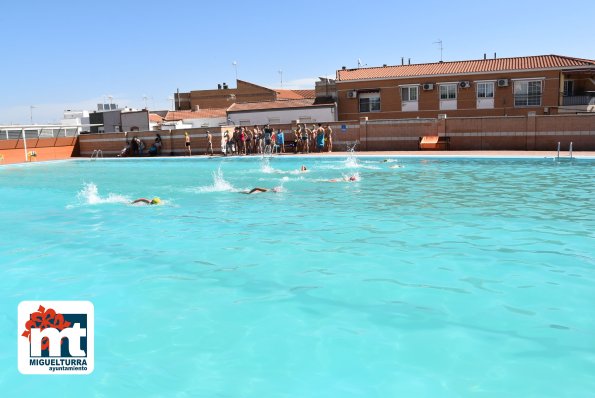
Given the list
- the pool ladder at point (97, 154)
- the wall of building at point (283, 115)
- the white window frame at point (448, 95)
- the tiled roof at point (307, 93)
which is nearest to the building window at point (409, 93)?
the white window frame at point (448, 95)

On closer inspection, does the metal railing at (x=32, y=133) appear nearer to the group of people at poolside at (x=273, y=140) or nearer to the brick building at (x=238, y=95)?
the group of people at poolside at (x=273, y=140)

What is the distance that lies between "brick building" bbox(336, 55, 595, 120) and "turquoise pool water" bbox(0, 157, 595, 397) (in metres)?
24.2

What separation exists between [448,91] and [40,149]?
89.0 feet

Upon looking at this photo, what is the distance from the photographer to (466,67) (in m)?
37.7

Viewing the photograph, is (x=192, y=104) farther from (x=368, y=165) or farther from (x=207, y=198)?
(x=207, y=198)

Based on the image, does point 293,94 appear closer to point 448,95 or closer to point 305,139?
point 448,95

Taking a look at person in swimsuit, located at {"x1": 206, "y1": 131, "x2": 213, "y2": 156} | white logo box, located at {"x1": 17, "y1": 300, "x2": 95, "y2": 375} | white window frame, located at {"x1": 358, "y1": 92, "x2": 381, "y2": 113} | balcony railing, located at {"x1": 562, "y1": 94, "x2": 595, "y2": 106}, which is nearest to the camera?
white logo box, located at {"x1": 17, "y1": 300, "x2": 95, "y2": 375}

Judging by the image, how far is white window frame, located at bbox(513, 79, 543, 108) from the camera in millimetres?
35250

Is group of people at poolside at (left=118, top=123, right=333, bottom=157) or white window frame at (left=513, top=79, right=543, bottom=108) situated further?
white window frame at (left=513, top=79, right=543, bottom=108)

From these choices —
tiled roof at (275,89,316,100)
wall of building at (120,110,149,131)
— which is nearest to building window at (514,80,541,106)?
tiled roof at (275,89,316,100)

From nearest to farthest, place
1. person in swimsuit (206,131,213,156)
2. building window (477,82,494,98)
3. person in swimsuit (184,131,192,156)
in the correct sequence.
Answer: person in swimsuit (206,131,213,156), person in swimsuit (184,131,192,156), building window (477,82,494,98)

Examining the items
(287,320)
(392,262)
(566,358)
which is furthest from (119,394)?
(392,262)

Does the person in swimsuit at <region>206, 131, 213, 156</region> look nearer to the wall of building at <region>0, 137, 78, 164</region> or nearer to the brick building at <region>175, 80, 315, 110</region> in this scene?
the wall of building at <region>0, 137, 78, 164</region>

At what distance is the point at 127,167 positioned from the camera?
27.7 meters
